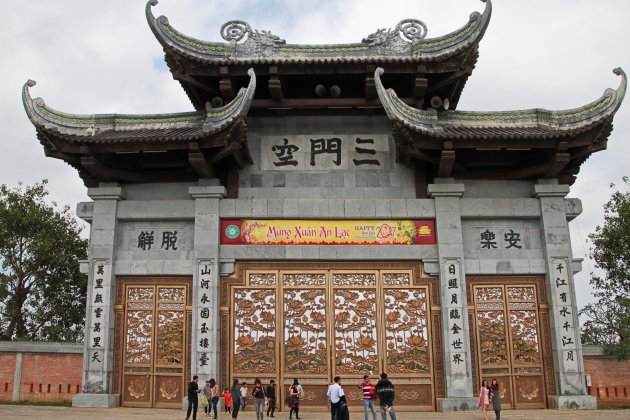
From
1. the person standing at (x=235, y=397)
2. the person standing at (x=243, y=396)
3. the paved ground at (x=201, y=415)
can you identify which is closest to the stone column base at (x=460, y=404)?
the paved ground at (x=201, y=415)

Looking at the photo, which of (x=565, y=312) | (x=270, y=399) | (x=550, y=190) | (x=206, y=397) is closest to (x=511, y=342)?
(x=565, y=312)

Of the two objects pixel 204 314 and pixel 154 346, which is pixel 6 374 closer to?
pixel 154 346

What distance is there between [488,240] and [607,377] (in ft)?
14.7

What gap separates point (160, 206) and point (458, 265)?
726 cm

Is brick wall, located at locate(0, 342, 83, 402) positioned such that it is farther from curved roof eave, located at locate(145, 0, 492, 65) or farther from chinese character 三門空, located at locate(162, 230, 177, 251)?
curved roof eave, located at locate(145, 0, 492, 65)

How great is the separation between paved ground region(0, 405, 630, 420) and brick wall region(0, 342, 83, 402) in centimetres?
161

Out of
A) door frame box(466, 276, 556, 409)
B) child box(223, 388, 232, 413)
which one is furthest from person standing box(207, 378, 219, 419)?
door frame box(466, 276, 556, 409)

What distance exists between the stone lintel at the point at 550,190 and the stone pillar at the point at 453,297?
1.88m

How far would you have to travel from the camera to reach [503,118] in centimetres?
1483

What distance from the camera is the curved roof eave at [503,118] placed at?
529 inches

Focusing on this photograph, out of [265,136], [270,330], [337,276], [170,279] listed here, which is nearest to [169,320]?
[170,279]

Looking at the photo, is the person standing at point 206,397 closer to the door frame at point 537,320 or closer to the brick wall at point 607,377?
the door frame at point 537,320

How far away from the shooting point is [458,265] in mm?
13664

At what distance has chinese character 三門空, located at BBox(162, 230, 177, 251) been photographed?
14.3m
